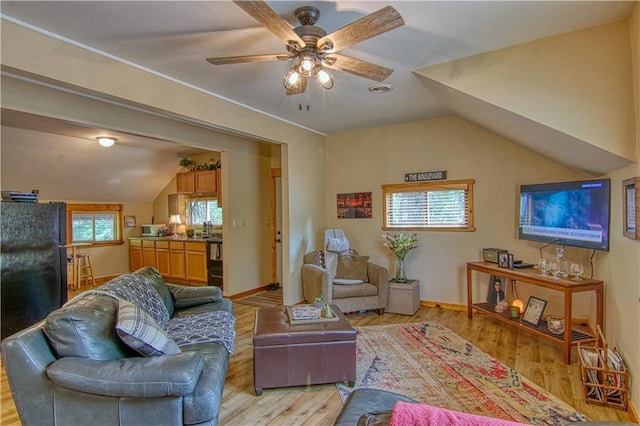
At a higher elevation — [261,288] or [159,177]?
[159,177]

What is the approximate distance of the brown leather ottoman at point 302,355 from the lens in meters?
2.38

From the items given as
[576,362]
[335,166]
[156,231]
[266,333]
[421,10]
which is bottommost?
[576,362]

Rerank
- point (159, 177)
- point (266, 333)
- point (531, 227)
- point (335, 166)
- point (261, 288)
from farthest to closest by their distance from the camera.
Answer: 1. point (159, 177)
2. point (261, 288)
3. point (335, 166)
4. point (531, 227)
5. point (266, 333)

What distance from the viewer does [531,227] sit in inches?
143

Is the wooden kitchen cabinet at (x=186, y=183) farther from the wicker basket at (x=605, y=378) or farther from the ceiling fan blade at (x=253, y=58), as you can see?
the wicker basket at (x=605, y=378)

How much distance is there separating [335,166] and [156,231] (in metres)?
4.12

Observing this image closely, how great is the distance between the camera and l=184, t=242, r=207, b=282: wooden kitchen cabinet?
5746 millimetres

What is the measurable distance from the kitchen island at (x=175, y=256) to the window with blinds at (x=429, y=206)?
2.94 m

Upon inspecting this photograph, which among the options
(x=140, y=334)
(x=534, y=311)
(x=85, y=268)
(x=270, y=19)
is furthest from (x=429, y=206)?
(x=85, y=268)

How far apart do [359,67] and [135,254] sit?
630 centimetres

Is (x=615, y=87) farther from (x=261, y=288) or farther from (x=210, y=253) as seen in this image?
(x=210, y=253)

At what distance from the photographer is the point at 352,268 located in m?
4.46

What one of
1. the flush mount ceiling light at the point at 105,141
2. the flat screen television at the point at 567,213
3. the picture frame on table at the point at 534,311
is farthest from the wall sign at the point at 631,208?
the flush mount ceiling light at the point at 105,141

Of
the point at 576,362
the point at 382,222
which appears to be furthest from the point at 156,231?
the point at 576,362
